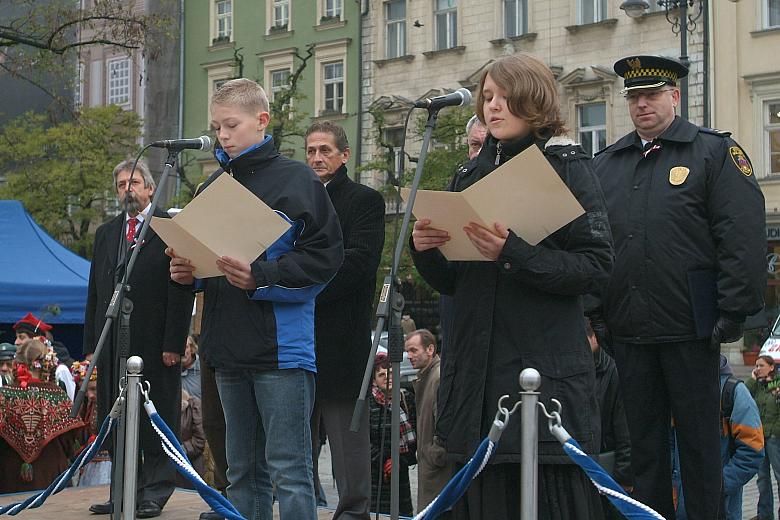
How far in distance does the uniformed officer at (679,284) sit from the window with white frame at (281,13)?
34.6m

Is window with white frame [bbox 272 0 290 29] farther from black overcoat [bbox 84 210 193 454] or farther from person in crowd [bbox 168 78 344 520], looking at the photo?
person in crowd [bbox 168 78 344 520]

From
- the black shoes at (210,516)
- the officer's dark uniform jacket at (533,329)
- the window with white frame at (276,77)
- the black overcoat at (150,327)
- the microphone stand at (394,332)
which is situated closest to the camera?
the officer's dark uniform jacket at (533,329)

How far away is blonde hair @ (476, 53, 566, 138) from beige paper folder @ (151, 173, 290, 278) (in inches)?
42.7

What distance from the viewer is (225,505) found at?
491cm

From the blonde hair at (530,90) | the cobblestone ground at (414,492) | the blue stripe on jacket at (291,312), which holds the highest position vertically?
the blonde hair at (530,90)

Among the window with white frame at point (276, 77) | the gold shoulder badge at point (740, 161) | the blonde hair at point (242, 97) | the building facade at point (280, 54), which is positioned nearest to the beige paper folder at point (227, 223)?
the blonde hair at point (242, 97)

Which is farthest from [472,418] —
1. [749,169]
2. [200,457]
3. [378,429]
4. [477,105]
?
[200,457]

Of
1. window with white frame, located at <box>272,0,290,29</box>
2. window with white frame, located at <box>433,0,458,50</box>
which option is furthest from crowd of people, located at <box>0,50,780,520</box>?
window with white frame, located at <box>272,0,290,29</box>

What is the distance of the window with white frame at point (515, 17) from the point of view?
3328cm

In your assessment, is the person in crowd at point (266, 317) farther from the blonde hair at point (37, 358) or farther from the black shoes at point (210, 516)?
the blonde hair at point (37, 358)

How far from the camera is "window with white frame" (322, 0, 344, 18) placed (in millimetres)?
37406

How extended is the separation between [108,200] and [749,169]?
32.3 metres

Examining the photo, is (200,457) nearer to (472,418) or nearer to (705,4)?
(472,418)

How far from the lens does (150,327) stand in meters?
6.84
